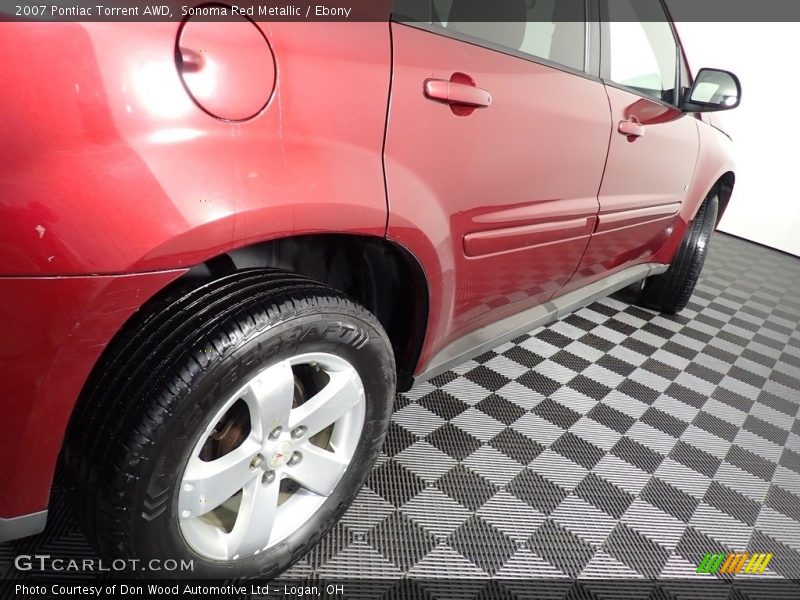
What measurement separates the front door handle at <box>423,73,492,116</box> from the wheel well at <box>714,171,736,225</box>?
7.90 feet

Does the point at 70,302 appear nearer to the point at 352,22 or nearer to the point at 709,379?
the point at 352,22

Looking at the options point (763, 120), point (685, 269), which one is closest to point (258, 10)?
point (685, 269)

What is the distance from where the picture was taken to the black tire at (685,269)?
122 inches

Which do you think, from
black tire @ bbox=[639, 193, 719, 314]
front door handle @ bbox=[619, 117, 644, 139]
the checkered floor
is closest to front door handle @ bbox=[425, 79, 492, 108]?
Result: front door handle @ bbox=[619, 117, 644, 139]

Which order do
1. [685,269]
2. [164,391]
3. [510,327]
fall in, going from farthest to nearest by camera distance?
[685,269]
[510,327]
[164,391]

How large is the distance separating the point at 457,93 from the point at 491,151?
184 millimetres

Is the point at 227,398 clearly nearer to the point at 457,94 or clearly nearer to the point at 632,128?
the point at 457,94

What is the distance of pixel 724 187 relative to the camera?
10.8 feet

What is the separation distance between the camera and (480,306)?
5.15 ft

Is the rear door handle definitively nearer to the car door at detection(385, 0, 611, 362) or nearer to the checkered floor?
the car door at detection(385, 0, 611, 362)

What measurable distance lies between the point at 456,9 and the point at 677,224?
1.86 meters

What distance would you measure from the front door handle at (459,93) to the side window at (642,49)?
2.63 ft

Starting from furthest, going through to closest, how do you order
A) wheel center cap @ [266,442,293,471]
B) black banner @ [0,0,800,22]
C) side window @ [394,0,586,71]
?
side window @ [394,0,586,71] < wheel center cap @ [266,442,293,471] < black banner @ [0,0,800,22]

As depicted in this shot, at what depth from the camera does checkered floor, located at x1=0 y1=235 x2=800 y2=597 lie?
4.68 ft
